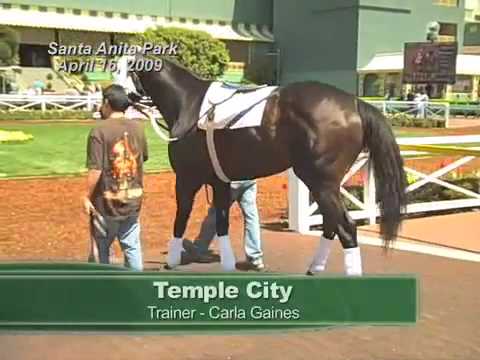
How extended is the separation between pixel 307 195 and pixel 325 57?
140ft

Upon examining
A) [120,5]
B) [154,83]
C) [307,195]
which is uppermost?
[120,5]

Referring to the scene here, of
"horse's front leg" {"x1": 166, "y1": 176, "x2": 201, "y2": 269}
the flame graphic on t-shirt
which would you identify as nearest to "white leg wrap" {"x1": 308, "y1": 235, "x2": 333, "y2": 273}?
"horse's front leg" {"x1": 166, "y1": 176, "x2": 201, "y2": 269}

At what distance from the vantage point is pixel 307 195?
24.6 ft

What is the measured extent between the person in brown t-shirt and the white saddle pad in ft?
1.99

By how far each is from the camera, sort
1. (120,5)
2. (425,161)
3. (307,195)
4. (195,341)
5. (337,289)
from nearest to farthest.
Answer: (337,289), (195,341), (307,195), (425,161), (120,5)

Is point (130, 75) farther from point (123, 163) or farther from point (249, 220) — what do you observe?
point (249, 220)

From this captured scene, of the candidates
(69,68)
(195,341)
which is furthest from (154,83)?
(195,341)

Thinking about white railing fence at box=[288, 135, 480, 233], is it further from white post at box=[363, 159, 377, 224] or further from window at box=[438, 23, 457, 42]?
window at box=[438, 23, 457, 42]

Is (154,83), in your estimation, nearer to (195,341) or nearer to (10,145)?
(195,341)

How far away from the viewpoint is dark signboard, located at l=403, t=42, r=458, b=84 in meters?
33.7

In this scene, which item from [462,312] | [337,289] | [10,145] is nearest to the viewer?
[337,289]

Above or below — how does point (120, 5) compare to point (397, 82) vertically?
above

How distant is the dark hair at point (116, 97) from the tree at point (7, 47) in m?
35.0


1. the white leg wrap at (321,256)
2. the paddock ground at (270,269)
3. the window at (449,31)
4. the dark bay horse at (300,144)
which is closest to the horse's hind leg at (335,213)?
the dark bay horse at (300,144)
